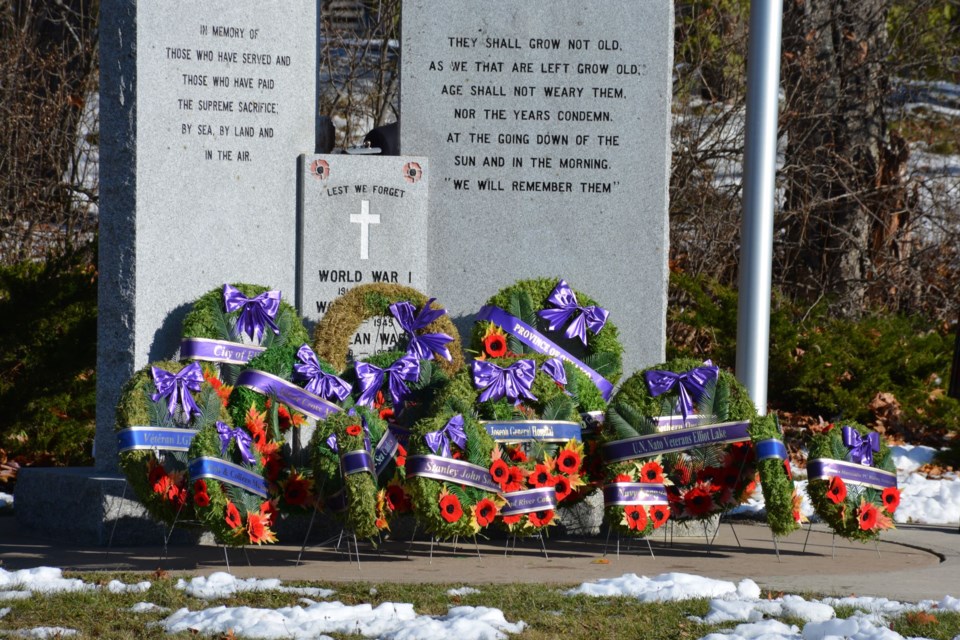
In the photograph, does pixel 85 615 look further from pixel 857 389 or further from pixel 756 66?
pixel 857 389

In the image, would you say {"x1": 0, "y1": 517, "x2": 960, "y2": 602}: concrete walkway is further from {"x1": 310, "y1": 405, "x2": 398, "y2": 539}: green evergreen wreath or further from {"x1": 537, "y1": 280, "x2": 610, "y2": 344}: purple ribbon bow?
{"x1": 537, "y1": 280, "x2": 610, "y2": 344}: purple ribbon bow

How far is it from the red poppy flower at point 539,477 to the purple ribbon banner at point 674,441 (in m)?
0.36

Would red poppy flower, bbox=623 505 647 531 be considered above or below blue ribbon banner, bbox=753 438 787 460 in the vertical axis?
below

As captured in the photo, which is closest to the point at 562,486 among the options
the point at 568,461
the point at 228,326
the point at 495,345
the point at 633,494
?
the point at 568,461

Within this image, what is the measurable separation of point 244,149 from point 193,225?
551 millimetres

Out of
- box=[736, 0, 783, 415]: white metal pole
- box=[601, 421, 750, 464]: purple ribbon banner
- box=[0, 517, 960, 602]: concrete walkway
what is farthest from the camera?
box=[736, 0, 783, 415]: white metal pole

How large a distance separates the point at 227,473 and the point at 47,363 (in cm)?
431

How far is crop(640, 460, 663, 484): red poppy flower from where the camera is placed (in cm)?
633

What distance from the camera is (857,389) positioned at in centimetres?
1093

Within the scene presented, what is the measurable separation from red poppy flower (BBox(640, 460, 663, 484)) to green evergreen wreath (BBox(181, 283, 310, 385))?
205 cm

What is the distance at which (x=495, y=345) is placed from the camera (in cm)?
732

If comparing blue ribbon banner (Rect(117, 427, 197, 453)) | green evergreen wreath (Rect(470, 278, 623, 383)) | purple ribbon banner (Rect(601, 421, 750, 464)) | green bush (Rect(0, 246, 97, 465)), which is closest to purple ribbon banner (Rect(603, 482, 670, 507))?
purple ribbon banner (Rect(601, 421, 750, 464))

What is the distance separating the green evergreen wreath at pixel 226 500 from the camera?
5582 mm

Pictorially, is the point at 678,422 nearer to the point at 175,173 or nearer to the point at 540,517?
the point at 540,517
